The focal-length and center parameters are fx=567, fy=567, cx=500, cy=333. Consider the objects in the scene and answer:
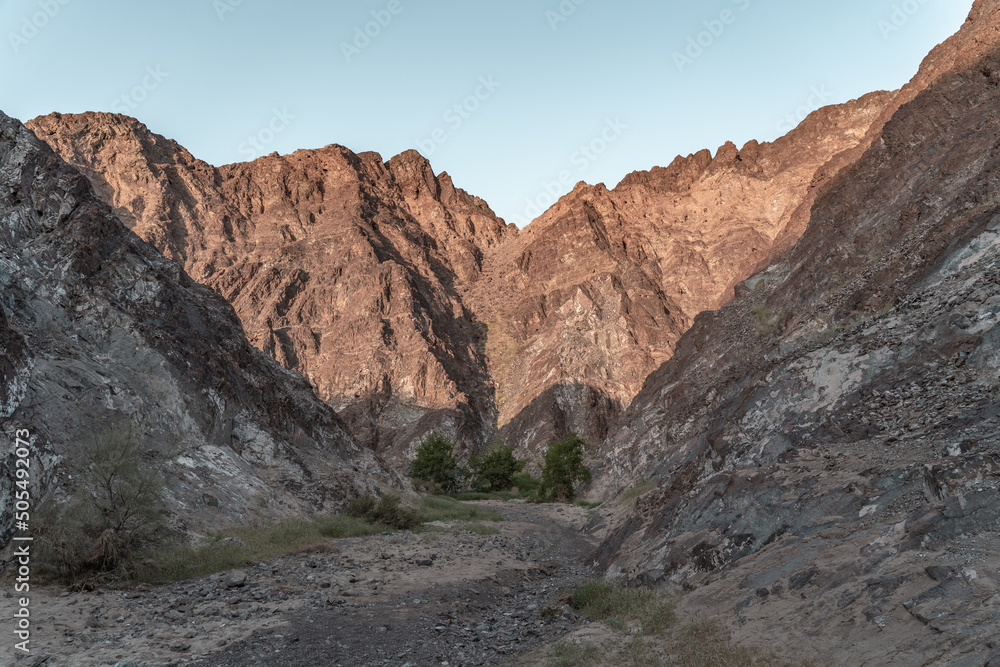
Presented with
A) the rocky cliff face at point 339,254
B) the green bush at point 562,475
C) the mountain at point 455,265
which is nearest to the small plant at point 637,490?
the green bush at point 562,475

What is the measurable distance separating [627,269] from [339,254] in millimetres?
46139

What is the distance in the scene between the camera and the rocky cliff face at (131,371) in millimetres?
17844

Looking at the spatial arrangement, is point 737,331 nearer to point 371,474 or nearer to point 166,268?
point 371,474

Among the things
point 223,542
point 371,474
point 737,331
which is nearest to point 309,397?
point 371,474

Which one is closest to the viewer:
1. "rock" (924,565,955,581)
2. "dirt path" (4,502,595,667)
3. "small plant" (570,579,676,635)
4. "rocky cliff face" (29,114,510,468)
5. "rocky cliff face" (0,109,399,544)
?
"rock" (924,565,955,581)

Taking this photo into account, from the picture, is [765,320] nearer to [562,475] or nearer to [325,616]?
[562,475]

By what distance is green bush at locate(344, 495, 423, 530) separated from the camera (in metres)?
23.5

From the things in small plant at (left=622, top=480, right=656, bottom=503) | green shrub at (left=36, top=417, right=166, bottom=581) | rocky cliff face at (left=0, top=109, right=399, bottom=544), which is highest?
rocky cliff face at (left=0, top=109, right=399, bottom=544)

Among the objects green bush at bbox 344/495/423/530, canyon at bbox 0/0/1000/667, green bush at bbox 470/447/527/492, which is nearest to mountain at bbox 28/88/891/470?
canyon at bbox 0/0/1000/667

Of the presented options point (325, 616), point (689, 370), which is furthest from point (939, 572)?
point (689, 370)

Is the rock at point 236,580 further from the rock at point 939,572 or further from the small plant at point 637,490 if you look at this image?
the small plant at point 637,490

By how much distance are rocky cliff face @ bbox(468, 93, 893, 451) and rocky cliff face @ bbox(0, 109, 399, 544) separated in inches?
1623

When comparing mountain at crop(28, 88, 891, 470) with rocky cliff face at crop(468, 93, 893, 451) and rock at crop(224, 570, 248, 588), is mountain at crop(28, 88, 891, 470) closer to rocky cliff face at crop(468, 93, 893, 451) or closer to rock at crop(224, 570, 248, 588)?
rocky cliff face at crop(468, 93, 893, 451)

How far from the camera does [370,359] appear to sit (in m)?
79.4
